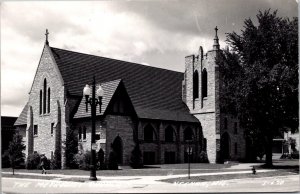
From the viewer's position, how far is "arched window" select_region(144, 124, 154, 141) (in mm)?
42356

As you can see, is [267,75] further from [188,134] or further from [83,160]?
[188,134]

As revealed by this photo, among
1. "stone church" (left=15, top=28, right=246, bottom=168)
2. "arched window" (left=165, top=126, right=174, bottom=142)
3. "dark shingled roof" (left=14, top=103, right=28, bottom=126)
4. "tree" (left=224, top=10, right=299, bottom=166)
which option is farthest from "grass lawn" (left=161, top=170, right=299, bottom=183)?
"dark shingled roof" (left=14, top=103, right=28, bottom=126)

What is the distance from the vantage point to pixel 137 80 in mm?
44938

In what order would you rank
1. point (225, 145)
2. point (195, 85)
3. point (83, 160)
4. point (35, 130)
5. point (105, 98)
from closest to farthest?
point (83, 160) < point (105, 98) < point (35, 130) < point (195, 85) < point (225, 145)

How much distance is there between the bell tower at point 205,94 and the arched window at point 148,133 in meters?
6.84

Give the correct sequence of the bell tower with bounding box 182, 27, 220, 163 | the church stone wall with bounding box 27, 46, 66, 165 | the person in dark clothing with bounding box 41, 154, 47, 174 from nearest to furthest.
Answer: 1. the person in dark clothing with bounding box 41, 154, 47, 174
2. the church stone wall with bounding box 27, 46, 66, 165
3. the bell tower with bounding box 182, 27, 220, 163

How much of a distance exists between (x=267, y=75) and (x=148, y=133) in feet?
52.0

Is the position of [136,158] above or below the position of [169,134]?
below

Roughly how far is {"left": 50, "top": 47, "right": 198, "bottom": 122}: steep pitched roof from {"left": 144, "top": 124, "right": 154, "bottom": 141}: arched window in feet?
3.58

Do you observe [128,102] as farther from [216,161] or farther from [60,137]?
[216,161]

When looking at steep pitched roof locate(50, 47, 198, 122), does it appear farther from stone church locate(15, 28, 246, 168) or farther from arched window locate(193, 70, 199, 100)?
arched window locate(193, 70, 199, 100)

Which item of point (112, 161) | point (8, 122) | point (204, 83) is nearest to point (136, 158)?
point (112, 161)

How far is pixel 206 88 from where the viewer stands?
46.6 meters

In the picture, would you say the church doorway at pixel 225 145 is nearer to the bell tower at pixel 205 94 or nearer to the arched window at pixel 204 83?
the bell tower at pixel 205 94
